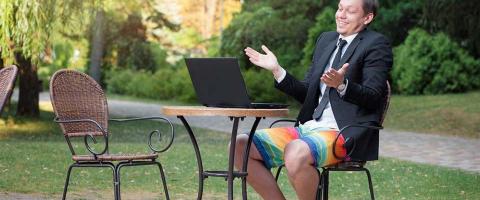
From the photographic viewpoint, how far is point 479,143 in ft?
50.6

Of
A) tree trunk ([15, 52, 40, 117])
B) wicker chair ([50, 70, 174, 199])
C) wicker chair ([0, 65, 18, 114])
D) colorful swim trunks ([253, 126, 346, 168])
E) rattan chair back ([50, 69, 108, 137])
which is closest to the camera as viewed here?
wicker chair ([0, 65, 18, 114])

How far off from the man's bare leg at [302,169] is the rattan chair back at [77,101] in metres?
1.95

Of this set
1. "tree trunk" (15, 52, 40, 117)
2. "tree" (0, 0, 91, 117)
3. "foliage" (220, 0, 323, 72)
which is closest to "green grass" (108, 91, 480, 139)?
"tree trunk" (15, 52, 40, 117)

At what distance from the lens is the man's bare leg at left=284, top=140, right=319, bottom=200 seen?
5.28 meters

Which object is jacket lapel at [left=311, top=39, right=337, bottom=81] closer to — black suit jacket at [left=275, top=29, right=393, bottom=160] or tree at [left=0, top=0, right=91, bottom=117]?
black suit jacket at [left=275, top=29, right=393, bottom=160]

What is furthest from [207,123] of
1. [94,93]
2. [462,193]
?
[94,93]

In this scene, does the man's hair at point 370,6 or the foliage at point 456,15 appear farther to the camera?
the foliage at point 456,15

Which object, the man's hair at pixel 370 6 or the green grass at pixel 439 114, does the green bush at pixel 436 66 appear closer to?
the green grass at pixel 439 114

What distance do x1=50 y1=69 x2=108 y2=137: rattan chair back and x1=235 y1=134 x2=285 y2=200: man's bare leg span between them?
1.45 meters

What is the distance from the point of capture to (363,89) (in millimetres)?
5281

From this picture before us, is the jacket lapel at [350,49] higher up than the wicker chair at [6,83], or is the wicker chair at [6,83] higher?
the jacket lapel at [350,49]

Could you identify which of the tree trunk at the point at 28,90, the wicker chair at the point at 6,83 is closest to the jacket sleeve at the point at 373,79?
the wicker chair at the point at 6,83

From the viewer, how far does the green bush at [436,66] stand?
2430 centimetres

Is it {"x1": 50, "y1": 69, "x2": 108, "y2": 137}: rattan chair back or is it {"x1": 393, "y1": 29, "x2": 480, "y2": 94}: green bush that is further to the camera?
{"x1": 393, "y1": 29, "x2": 480, "y2": 94}: green bush
